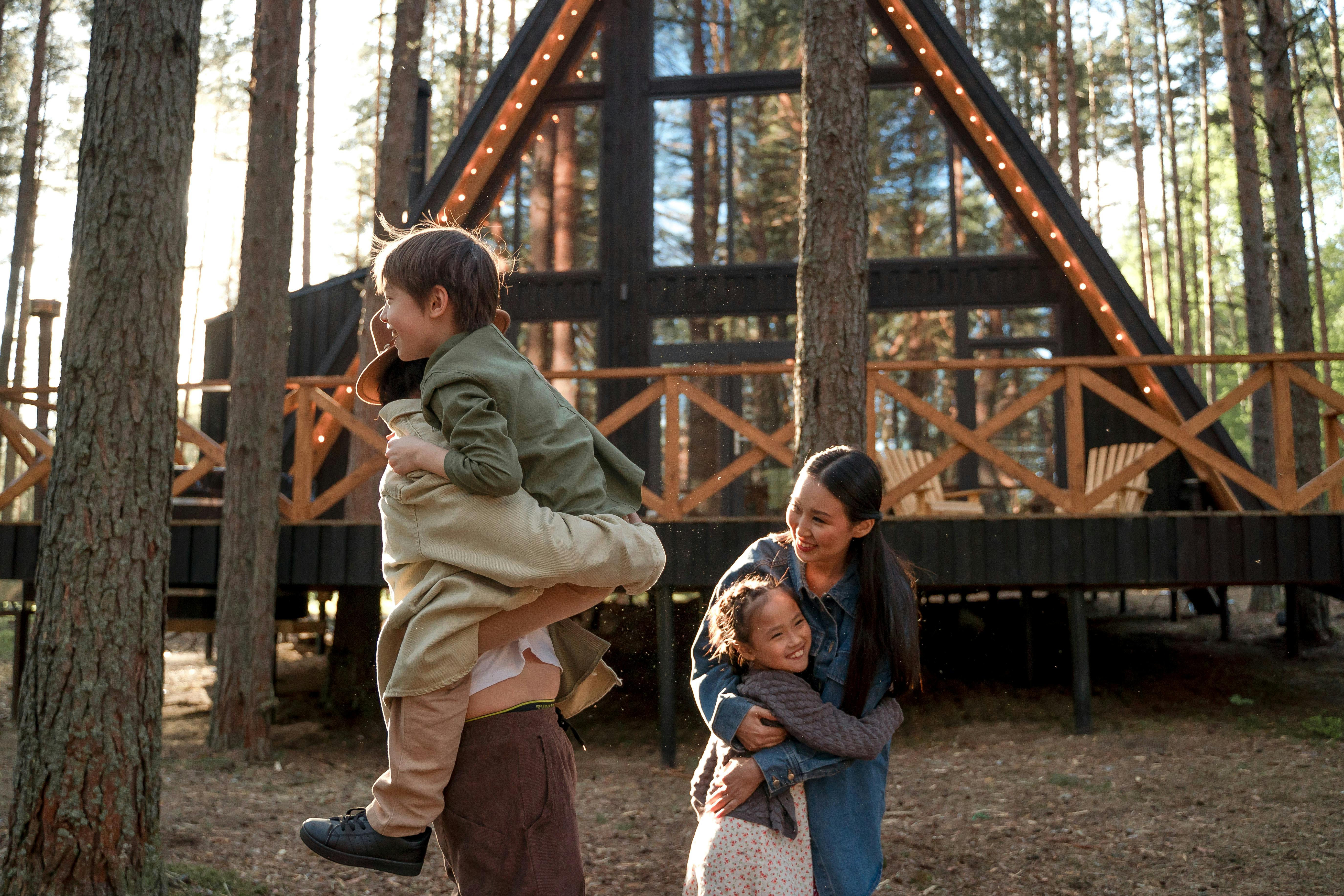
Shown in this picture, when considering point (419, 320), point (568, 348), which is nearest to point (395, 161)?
point (568, 348)

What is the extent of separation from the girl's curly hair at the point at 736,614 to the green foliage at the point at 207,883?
2.83 meters

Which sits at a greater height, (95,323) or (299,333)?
(299,333)

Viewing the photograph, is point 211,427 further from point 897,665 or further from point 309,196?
point 309,196

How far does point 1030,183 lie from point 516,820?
36.2 feet

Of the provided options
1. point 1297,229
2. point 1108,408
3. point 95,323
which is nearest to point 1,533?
point 95,323

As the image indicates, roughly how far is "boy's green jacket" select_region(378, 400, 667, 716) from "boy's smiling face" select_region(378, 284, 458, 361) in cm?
15

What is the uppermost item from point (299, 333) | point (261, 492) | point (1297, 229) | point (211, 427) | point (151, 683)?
point (1297, 229)

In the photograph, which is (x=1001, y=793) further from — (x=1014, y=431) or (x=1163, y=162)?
(x=1163, y=162)

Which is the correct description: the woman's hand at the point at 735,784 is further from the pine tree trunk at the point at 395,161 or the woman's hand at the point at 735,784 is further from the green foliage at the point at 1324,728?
the pine tree trunk at the point at 395,161

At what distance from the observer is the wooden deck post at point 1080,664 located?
25.3ft

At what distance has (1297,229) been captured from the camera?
11.8 m

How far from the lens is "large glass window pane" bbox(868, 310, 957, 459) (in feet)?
39.4

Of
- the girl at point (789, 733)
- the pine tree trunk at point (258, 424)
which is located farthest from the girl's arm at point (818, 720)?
the pine tree trunk at point (258, 424)

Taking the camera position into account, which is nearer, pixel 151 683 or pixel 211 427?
pixel 151 683
